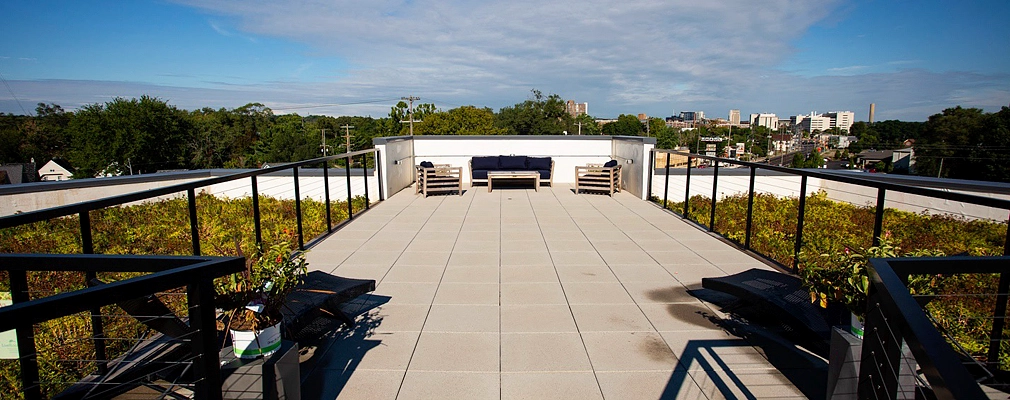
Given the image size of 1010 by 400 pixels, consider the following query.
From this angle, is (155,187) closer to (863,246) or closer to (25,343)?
(25,343)

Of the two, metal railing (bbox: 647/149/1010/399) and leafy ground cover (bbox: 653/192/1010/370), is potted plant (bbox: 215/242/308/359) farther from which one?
leafy ground cover (bbox: 653/192/1010/370)

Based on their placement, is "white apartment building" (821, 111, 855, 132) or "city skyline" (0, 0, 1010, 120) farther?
"white apartment building" (821, 111, 855, 132)

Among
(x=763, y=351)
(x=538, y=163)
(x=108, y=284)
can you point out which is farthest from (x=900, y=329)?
(x=538, y=163)

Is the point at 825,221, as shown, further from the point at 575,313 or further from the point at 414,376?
the point at 414,376

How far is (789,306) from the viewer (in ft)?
9.80

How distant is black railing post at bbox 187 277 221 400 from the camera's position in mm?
1434

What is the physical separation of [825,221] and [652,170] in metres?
2.76

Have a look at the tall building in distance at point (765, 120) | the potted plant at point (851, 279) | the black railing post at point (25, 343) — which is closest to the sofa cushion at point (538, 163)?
the potted plant at point (851, 279)

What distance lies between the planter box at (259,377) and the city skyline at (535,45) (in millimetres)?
11977

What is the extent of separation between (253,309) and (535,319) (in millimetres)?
1878

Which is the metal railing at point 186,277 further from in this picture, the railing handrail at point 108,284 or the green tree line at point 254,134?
the green tree line at point 254,134

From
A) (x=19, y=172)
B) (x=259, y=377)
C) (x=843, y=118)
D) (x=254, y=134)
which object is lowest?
(x=19, y=172)

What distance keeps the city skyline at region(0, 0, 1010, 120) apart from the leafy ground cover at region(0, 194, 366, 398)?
5.81 meters

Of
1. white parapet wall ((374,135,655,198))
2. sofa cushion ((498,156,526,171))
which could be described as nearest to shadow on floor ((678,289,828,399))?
sofa cushion ((498,156,526,171))
